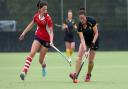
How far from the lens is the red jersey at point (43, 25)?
16891 millimetres

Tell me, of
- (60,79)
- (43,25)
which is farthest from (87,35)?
(60,79)

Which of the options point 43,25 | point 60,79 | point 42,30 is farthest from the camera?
point 60,79

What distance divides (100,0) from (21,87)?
77.7 feet


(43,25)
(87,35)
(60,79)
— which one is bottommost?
(60,79)

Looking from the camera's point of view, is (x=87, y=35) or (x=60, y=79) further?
(x=60, y=79)

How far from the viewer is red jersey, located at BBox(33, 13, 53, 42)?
16891 mm

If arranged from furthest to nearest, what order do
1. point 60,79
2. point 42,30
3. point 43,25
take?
point 60,79
point 42,30
point 43,25

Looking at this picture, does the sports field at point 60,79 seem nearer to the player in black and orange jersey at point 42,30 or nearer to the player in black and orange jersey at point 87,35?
the player in black and orange jersey at point 87,35

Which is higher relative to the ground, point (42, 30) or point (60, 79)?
point (42, 30)

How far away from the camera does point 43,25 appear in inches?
668

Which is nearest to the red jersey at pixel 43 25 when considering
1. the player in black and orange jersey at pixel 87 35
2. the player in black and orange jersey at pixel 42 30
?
the player in black and orange jersey at pixel 42 30

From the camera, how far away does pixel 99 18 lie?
125 ft

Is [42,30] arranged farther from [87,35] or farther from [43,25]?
[87,35]

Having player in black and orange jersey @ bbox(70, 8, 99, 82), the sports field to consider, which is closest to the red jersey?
player in black and orange jersey @ bbox(70, 8, 99, 82)
